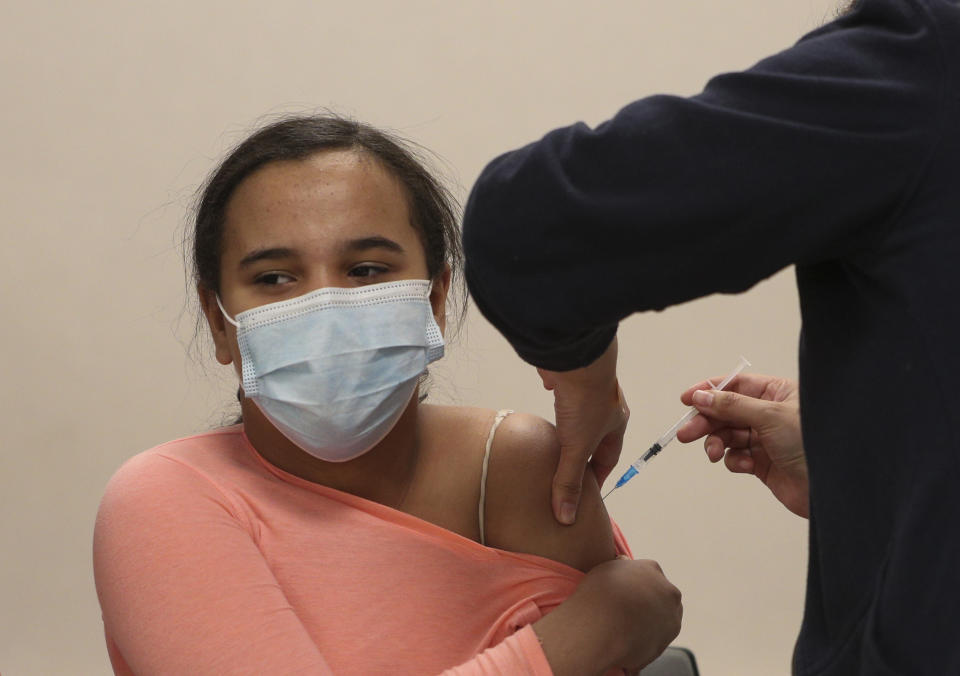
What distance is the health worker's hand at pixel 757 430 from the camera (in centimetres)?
157

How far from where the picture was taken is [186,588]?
4.08ft

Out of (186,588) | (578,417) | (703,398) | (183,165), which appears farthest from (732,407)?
(183,165)

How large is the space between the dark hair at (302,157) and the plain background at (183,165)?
1218 millimetres

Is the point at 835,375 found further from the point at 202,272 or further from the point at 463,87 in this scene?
the point at 463,87

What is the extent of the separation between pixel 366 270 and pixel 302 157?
19 centimetres

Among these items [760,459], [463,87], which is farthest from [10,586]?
[760,459]

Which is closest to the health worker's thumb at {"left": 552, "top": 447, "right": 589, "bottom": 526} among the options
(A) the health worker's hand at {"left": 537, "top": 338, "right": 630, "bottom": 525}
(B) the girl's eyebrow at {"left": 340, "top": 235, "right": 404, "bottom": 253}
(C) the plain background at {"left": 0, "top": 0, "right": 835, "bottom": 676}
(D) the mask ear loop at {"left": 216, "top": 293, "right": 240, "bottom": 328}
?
(A) the health worker's hand at {"left": 537, "top": 338, "right": 630, "bottom": 525}

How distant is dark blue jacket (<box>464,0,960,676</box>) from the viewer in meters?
0.82

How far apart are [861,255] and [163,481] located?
899 millimetres

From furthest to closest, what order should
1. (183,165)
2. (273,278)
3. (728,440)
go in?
(183,165), (728,440), (273,278)

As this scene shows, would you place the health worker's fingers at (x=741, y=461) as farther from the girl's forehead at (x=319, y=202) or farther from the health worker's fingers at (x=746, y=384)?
the girl's forehead at (x=319, y=202)

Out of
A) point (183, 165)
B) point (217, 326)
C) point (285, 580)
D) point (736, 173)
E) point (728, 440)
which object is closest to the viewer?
point (736, 173)

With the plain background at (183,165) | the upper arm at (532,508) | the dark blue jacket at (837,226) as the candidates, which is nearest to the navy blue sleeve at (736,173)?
the dark blue jacket at (837,226)

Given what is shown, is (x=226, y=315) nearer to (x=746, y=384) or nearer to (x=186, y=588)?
(x=186, y=588)
